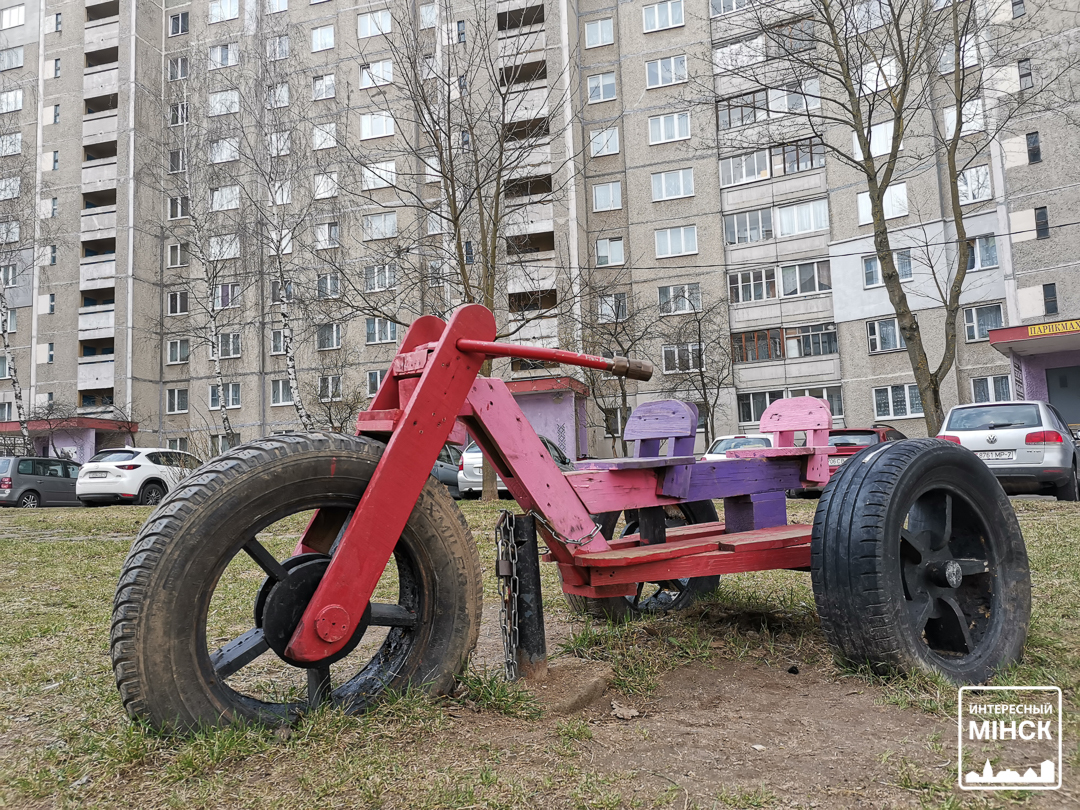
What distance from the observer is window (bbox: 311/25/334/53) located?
39531 mm

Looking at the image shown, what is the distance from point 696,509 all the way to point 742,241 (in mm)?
33079

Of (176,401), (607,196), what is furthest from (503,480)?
(176,401)

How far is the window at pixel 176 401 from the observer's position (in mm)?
40500

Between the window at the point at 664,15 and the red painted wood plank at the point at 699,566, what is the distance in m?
39.1

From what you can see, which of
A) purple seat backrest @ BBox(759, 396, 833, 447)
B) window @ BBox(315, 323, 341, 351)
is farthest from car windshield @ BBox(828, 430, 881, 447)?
window @ BBox(315, 323, 341, 351)

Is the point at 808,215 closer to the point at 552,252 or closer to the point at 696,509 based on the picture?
the point at 552,252

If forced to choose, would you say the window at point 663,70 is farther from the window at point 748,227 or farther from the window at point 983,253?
the window at point 983,253

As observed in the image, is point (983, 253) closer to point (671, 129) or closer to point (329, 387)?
point (671, 129)

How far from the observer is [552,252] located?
3472 cm

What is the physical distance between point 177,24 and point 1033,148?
42.6 m

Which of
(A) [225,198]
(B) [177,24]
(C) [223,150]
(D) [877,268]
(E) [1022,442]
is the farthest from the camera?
(B) [177,24]

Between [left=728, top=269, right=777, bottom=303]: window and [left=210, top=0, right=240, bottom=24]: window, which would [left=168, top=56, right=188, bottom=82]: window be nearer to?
[left=210, top=0, right=240, bottom=24]: window

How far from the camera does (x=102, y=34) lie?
42.9 m

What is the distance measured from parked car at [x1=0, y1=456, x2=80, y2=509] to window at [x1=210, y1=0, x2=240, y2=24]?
1130 inches
